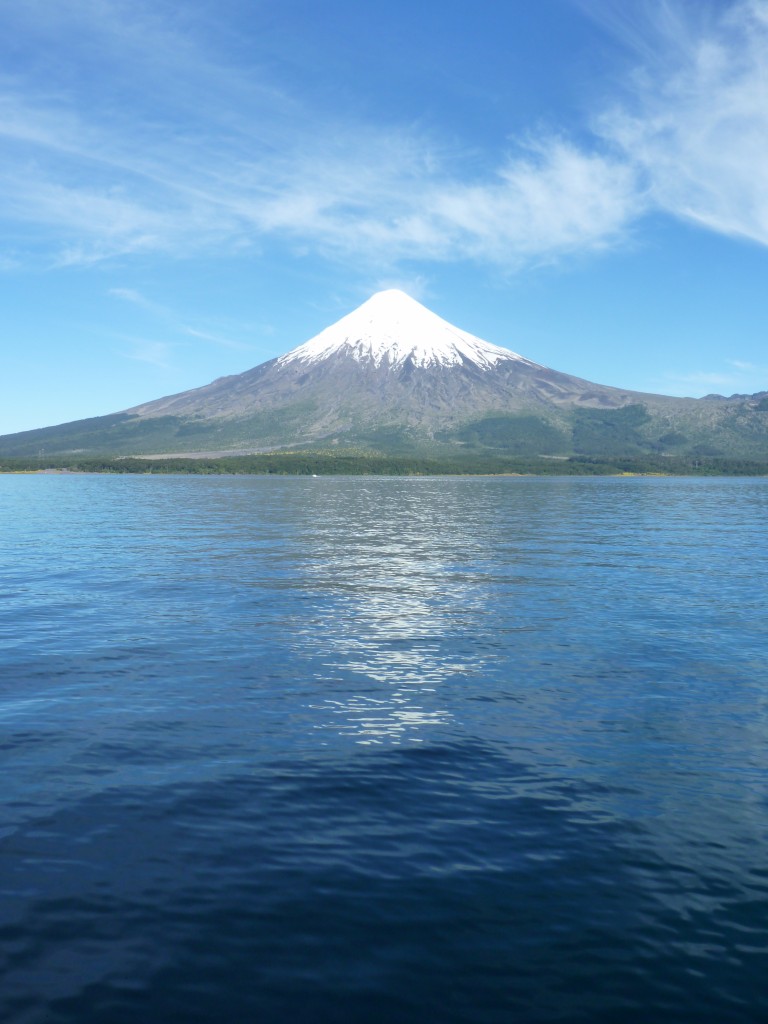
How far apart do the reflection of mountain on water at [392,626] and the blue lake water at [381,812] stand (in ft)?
0.58

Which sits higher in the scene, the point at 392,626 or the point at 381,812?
the point at 392,626

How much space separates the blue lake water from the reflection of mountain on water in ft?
0.58

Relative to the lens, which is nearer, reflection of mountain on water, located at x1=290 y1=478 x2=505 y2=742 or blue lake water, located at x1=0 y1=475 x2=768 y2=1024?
blue lake water, located at x1=0 y1=475 x2=768 y2=1024

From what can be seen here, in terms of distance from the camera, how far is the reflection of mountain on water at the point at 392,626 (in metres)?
18.9

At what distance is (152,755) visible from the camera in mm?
15859

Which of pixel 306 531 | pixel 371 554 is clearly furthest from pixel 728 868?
pixel 306 531

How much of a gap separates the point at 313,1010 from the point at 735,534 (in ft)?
205

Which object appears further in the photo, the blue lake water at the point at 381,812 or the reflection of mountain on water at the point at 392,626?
the reflection of mountain on water at the point at 392,626

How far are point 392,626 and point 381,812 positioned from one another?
1465cm

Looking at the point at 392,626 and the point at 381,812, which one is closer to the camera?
the point at 381,812

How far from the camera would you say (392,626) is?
28.2m

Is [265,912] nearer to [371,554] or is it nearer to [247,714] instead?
[247,714]

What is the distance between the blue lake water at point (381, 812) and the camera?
9383 mm

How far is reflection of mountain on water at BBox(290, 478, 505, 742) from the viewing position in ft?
62.1
